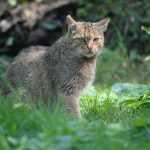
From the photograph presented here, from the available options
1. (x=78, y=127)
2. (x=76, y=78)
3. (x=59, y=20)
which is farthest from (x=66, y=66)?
(x=59, y=20)

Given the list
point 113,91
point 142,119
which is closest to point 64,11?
point 113,91

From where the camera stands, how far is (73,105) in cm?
658

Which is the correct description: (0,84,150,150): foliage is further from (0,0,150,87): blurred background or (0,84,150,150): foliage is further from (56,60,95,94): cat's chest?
(0,0,150,87): blurred background

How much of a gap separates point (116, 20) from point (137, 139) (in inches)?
288

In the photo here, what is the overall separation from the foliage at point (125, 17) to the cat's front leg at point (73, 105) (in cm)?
534

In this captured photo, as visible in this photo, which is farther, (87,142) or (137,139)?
(137,139)

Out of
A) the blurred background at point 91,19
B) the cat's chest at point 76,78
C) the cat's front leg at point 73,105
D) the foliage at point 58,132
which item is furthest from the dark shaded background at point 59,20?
the foliage at point 58,132

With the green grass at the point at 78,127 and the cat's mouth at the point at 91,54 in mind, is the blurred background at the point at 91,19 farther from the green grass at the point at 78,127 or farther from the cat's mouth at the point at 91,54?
the green grass at the point at 78,127

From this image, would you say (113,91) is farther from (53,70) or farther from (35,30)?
(35,30)

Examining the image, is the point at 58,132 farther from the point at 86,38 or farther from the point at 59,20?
the point at 59,20

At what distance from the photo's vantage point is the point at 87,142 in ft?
15.1

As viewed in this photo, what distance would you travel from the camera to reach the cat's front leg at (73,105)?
253 inches

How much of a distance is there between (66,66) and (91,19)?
5.31 meters

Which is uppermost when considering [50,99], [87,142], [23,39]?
[87,142]
